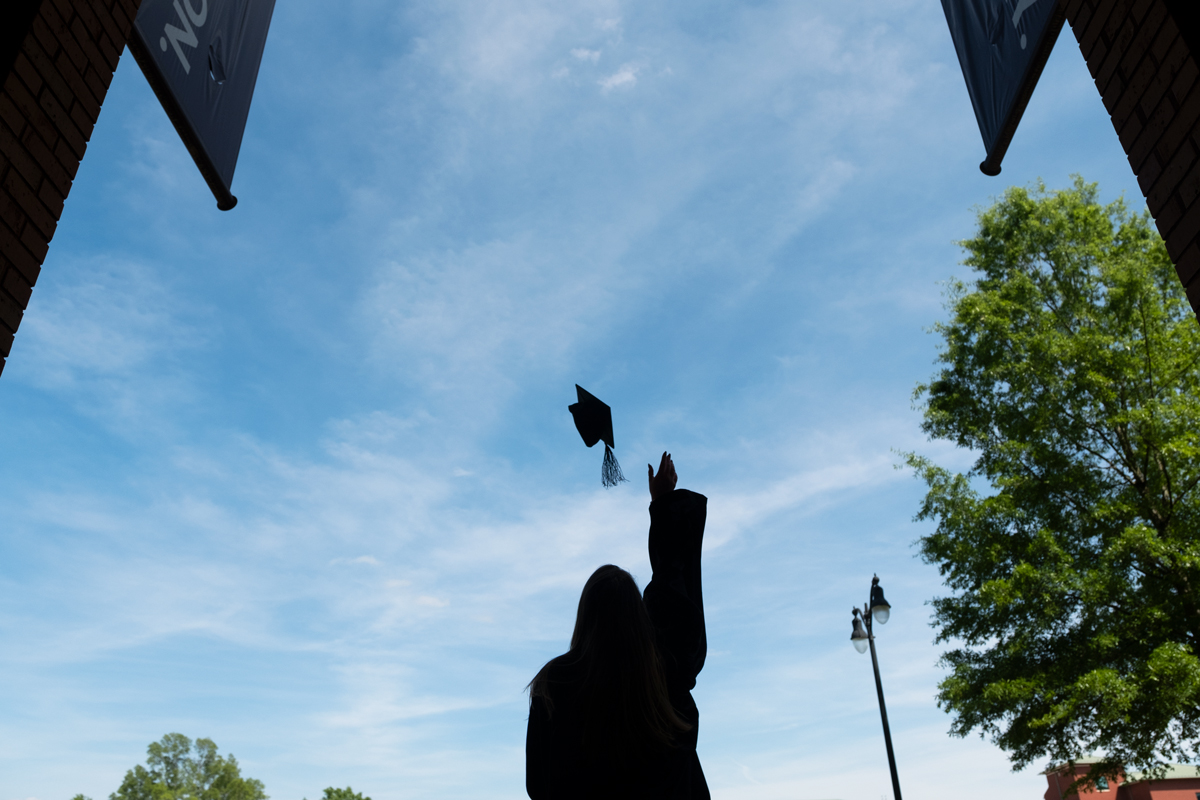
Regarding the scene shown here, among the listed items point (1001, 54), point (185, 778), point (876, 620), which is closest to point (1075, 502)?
point (876, 620)

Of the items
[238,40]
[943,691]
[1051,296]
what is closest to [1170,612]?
[943,691]

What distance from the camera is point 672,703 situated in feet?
6.54

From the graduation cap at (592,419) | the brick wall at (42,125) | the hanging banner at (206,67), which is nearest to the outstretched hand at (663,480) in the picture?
the graduation cap at (592,419)

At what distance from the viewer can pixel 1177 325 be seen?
39.3 ft

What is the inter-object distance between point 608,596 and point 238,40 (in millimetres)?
4283

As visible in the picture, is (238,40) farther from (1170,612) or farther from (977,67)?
(1170,612)

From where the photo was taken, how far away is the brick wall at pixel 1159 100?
2.47m

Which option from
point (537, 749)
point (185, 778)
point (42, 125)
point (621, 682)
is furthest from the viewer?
point (185, 778)

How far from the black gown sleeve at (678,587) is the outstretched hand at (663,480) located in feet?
0.13

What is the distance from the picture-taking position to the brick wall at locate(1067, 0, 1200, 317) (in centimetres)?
247

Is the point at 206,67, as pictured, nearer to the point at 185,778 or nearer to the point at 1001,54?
the point at 1001,54

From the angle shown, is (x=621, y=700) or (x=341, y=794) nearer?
(x=621, y=700)

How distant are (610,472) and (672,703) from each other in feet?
5.01

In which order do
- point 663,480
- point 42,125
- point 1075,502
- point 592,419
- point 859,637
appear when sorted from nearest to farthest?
1. point 663,480
2. point 42,125
3. point 592,419
4. point 1075,502
5. point 859,637
